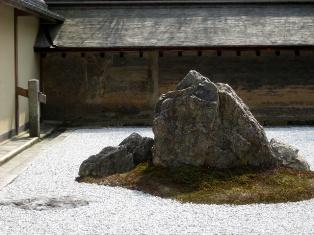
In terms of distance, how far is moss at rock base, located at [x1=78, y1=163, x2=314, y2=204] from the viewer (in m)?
7.98

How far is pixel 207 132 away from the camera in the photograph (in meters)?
8.83

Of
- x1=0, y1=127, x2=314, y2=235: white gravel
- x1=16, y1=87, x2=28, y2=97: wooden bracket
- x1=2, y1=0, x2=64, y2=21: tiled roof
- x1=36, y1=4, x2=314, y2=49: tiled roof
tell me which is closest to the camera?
x1=0, y1=127, x2=314, y2=235: white gravel

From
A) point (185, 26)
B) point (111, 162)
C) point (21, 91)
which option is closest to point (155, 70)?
point (185, 26)

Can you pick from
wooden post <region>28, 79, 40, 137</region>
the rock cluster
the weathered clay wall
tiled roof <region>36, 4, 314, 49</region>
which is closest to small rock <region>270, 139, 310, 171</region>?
the rock cluster

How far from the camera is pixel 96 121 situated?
18219mm

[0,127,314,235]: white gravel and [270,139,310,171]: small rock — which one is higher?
[270,139,310,171]: small rock

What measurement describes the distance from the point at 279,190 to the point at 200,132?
4.84 ft

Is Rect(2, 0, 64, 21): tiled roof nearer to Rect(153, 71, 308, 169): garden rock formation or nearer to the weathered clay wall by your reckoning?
the weathered clay wall

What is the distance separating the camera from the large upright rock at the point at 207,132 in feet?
29.0

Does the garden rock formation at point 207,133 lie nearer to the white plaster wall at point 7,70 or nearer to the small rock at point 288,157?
the small rock at point 288,157

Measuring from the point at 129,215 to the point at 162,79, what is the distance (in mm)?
11241

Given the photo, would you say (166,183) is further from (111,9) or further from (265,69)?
(111,9)

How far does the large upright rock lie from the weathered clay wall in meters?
9.06

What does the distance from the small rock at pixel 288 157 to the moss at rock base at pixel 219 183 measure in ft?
0.77
